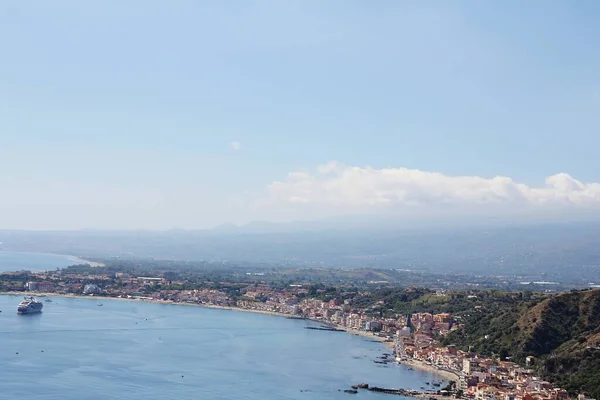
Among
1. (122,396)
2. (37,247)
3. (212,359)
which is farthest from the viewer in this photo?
(37,247)

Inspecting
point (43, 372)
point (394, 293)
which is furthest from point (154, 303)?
point (43, 372)

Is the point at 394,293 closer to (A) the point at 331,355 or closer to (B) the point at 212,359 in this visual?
(A) the point at 331,355

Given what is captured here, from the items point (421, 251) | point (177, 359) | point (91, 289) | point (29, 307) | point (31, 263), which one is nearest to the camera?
point (177, 359)

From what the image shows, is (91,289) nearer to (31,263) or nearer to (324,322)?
(324,322)

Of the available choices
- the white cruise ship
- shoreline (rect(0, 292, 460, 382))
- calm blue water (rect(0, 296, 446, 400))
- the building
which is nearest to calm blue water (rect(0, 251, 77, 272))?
the building

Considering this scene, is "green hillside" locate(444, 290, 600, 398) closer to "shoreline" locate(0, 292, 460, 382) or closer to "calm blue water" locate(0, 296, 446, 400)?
"shoreline" locate(0, 292, 460, 382)

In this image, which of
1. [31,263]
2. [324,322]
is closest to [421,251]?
[31,263]
